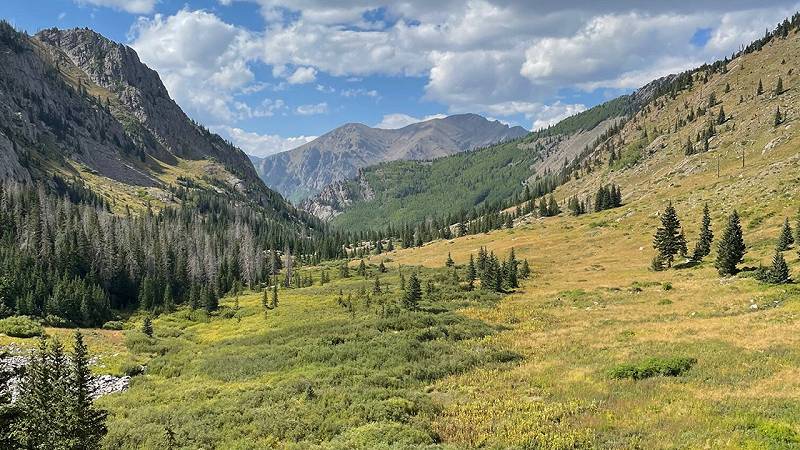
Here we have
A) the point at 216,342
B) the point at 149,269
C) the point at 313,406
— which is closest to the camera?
the point at 313,406

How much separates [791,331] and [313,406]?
33472 mm

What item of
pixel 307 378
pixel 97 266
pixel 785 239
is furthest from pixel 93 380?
pixel 785 239

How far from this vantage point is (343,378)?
114 feet

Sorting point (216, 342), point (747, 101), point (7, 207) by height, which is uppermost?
point (747, 101)

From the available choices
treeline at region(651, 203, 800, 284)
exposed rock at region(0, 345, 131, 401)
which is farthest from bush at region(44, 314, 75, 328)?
treeline at region(651, 203, 800, 284)

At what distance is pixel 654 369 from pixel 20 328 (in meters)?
73.2

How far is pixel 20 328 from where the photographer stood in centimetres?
6412

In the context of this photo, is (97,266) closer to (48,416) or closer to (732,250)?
(48,416)

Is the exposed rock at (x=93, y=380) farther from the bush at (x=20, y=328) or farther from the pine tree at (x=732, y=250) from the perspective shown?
the pine tree at (x=732, y=250)

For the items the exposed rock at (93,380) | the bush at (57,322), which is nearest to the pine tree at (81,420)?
the exposed rock at (93,380)

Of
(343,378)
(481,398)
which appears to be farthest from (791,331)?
(343,378)

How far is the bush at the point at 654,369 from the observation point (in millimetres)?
29359

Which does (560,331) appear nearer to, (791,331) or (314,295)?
(791,331)

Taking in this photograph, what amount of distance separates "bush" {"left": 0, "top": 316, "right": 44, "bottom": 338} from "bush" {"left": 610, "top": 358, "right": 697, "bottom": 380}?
69277 millimetres
